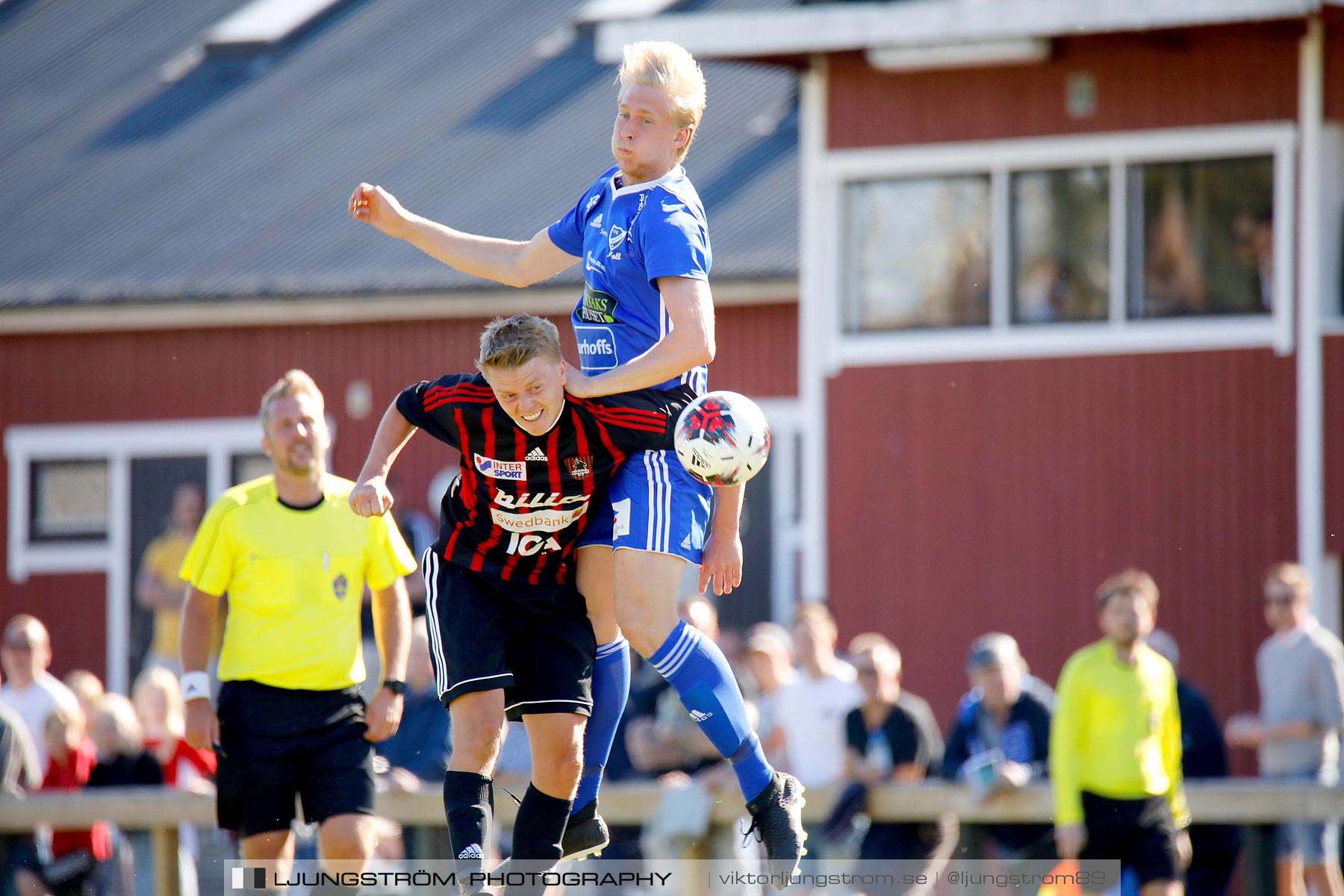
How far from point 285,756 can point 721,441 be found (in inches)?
112

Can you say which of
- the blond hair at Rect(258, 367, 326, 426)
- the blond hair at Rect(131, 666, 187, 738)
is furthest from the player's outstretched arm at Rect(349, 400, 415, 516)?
the blond hair at Rect(131, 666, 187, 738)

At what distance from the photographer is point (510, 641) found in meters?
5.95

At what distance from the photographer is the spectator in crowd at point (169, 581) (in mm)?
15500

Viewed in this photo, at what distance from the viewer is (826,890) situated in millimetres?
8789

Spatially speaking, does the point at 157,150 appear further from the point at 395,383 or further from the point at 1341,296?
the point at 1341,296

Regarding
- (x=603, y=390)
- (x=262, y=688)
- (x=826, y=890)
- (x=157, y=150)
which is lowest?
(x=826, y=890)

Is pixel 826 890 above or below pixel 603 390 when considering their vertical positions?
below

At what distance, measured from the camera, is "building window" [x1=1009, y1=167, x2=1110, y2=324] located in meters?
13.6

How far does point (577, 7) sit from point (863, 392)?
27.0 ft

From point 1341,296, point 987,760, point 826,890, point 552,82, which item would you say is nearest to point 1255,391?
point 1341,296

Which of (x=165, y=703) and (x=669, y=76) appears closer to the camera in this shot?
(x=669, y=76)

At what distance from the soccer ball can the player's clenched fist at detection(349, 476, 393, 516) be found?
85cm

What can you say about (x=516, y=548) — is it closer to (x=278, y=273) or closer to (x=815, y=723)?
(x=815, y=723)


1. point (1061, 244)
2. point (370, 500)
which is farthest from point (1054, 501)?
point (370, 500)
